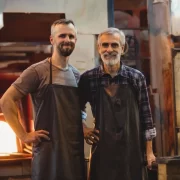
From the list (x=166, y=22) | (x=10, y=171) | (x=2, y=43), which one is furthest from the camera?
(x=2, y=43)

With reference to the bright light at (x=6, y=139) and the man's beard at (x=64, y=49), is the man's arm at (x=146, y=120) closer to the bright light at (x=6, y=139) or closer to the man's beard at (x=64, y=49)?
the man's beard at (x=64, y=49)

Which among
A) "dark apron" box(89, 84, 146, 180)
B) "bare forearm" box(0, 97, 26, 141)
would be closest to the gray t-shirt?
"bare forearm" box(0, 97, 26, 141)

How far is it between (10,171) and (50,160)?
1459 mm

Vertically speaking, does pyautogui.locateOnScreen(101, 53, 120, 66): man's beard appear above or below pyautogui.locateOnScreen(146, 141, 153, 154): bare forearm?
above

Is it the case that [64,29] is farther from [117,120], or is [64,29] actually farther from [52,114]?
[117,120]

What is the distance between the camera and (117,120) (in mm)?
4375

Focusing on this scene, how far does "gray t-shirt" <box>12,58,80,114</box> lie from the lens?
14.1 feet

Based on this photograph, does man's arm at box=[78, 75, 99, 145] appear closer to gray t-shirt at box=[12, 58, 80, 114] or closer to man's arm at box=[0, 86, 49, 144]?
gray t-shirt at box=[12, 58, 80, 114]

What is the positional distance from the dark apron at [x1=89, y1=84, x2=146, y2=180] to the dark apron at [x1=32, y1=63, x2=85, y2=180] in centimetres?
29

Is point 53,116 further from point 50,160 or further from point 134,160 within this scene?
point 134,160

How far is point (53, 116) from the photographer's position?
4.41 metres

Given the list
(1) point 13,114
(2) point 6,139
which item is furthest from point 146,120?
(2) point 6,139

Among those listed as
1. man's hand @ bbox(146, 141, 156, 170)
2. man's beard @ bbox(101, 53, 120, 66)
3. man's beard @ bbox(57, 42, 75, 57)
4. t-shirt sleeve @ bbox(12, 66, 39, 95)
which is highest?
man's beard @ bbox(57, 42, 75, 57)

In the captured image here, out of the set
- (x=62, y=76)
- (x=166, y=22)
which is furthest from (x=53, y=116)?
(x=166, y=22)
